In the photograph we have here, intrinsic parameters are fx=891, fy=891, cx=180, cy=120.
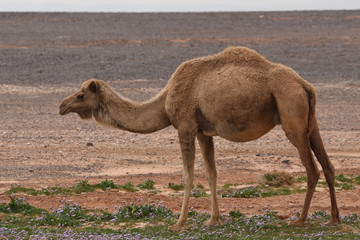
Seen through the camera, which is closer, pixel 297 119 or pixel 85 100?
pixel 297 119

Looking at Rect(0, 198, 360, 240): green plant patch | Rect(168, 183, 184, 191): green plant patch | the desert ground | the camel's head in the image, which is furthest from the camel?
Rect(168, 183, 184, 191): green plant patch

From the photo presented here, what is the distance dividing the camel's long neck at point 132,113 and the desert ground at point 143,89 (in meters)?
1.53

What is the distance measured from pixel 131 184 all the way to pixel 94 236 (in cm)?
401

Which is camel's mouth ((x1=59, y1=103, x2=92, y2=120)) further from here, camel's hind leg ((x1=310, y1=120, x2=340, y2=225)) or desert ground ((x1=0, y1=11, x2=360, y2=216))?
camel's hind leg ((x1=310, y1=120, x2=340, y2=225))

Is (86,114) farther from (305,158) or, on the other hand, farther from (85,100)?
(305,158)

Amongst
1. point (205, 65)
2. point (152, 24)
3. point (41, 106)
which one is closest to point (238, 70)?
point (205, 65)

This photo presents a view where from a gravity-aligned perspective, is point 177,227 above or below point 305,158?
below

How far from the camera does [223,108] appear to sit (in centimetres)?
1217

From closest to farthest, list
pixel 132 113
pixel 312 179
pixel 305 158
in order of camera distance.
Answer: pixel 305 158 < pixel 312 179 < pixel 132 113

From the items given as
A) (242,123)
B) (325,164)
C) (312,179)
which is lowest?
(312,179)

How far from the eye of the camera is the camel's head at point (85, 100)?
1310cm

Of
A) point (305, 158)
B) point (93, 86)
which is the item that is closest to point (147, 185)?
point (93, 86)

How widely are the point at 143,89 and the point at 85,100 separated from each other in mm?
18744

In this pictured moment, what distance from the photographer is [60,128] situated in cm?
2428
